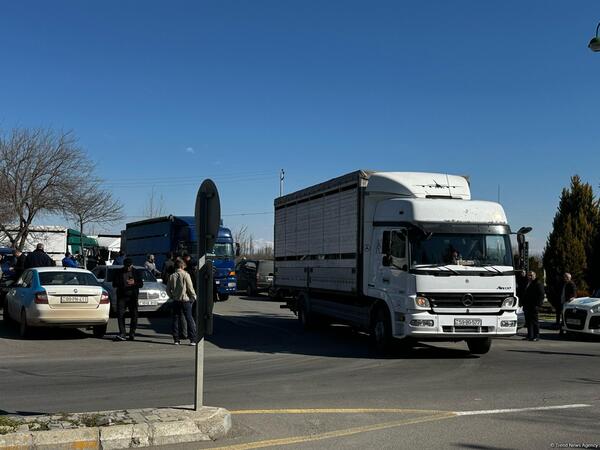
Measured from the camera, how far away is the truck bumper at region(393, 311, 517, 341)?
39.8 feet

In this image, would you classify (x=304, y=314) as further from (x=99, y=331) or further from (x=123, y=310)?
(x=99, y=331)

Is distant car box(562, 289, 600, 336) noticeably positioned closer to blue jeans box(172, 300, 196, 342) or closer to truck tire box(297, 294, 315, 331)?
truck tire box(297, 294, 315, 331)

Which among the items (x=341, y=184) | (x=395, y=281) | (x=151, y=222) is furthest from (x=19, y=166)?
(x=395, y=281)

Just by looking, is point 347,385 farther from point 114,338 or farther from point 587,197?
point 587,197

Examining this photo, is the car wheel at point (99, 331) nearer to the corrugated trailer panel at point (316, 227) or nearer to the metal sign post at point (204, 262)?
the corrugated trailer panel at point (316, 227)

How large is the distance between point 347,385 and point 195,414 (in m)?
3.42

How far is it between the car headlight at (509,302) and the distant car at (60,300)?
28.0 ft

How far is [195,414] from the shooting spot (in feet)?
22.2

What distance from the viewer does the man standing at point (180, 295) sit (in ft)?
47.8

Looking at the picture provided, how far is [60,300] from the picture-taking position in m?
14.3

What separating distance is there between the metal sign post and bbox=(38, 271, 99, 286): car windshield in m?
8.61

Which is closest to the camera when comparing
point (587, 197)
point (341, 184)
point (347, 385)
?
point (347, 385)

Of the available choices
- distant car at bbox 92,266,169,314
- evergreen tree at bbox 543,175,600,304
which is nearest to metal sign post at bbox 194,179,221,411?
distant car at bbox 92,266,169,314

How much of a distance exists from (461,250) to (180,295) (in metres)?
6.13
